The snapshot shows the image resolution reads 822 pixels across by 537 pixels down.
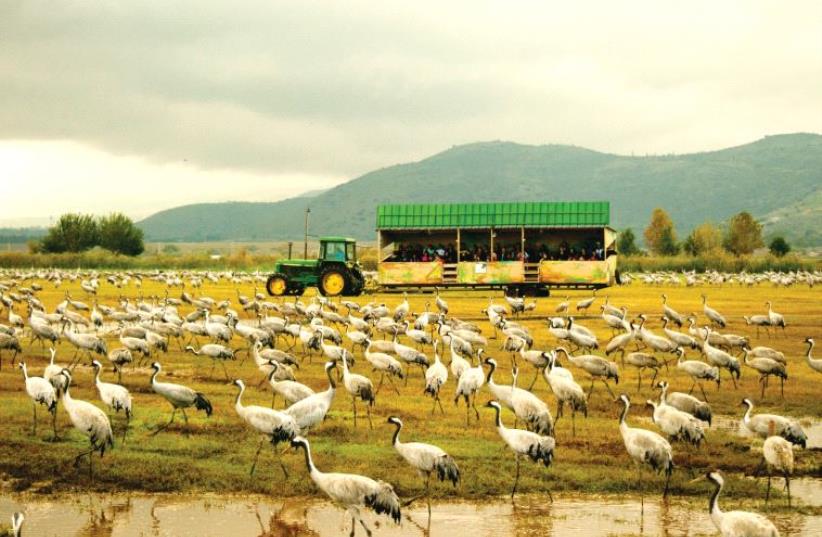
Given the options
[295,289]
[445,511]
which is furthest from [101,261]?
[445,511]

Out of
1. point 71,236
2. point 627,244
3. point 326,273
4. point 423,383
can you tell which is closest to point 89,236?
point 71,236

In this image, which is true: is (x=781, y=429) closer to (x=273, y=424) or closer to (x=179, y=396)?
(x=273, y=424)

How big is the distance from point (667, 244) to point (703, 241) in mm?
30617

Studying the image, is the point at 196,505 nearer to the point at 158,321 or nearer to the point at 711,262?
the point at 158,321

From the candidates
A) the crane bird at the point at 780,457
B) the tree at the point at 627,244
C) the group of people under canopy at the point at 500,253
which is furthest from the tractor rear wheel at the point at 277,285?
the tree at the point at 627,244

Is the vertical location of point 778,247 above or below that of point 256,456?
above

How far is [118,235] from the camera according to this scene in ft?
512

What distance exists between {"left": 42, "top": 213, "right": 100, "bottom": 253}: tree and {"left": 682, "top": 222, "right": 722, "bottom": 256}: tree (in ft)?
309

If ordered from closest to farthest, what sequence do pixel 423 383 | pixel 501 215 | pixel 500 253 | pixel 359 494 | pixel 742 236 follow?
pixel 359 494, pixel 423 383, pixel 501 215, pixel 500 253, pixel 742 236

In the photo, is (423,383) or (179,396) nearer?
(179,396)

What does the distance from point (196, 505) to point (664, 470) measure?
22.5 ft

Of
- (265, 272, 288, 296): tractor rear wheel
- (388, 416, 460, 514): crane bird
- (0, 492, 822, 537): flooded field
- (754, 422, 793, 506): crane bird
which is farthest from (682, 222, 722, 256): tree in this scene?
(388, 416, 460, 514): crane bird

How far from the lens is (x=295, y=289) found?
54469mm

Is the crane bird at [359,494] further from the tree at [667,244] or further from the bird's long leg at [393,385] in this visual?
the tree at [667,244]
